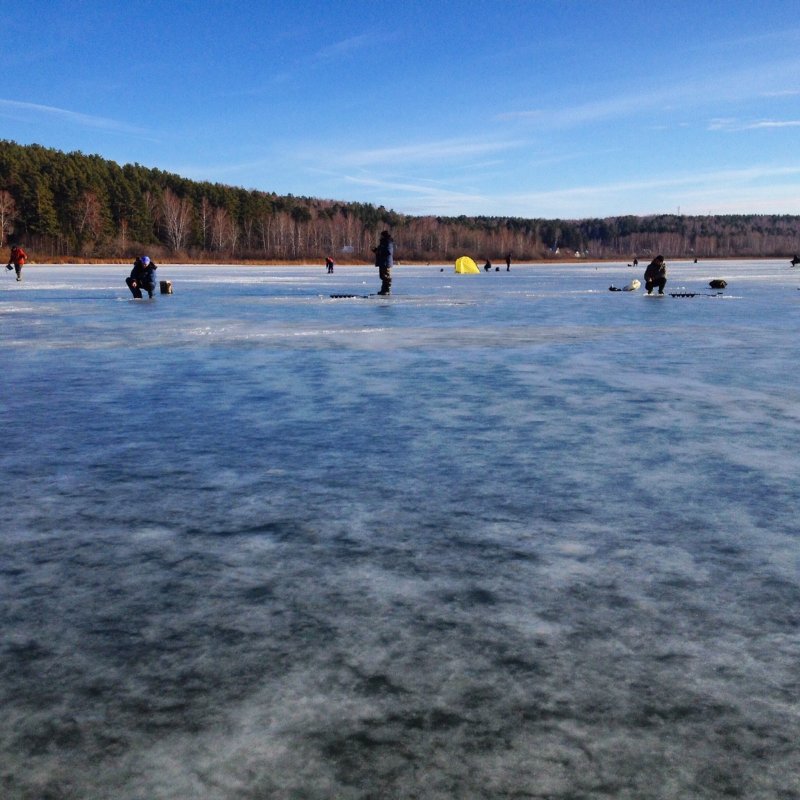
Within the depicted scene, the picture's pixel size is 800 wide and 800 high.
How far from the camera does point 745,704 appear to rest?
2096 mm

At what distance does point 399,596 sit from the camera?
2.84 meters

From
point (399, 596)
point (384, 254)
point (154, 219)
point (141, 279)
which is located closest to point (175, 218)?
point (154, 219)

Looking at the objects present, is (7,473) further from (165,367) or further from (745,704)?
(165,367)

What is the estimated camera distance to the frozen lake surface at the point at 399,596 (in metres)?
1.87

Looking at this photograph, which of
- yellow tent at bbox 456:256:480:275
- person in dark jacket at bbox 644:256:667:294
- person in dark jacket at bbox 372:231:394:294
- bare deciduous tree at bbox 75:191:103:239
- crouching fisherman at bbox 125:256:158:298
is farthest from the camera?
bare deciduous tree at bbox 75:191:103:239

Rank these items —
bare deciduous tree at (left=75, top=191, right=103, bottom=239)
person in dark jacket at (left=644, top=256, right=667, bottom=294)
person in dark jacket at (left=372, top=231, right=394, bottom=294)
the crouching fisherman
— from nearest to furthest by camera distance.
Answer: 1. person in dark jacket at (left=372, top=231, right=394, bottom=294)
2. the crouching fisherman
3. person in dark jacket at (left=644, top=256, right=667, bottom=294)
4. bare deciduous tree at (left=75, top=191, right=103, bottom=239)

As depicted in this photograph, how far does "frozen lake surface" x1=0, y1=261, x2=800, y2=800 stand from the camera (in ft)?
6.13

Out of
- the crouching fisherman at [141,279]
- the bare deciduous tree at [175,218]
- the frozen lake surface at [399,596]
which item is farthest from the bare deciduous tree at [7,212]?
the frozen lake surface at [399,596]

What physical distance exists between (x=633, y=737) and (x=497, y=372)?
7.08 m

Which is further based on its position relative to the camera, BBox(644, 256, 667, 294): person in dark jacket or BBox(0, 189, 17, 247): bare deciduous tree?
BBox(0, 189, 17, 247): bare deciduous tree

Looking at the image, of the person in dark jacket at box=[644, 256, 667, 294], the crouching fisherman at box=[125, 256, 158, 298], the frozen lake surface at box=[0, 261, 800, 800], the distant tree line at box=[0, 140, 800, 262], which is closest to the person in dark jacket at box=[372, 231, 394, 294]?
the crouching fisherman at box=[125, 256, 158, 298]

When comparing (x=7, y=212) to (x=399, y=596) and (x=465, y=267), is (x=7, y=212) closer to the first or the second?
(x=465, y=267)

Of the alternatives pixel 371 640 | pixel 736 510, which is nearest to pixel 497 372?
pixel 736 510

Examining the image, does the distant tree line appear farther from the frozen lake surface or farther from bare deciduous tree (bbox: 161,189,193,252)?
the frozen lake surface
